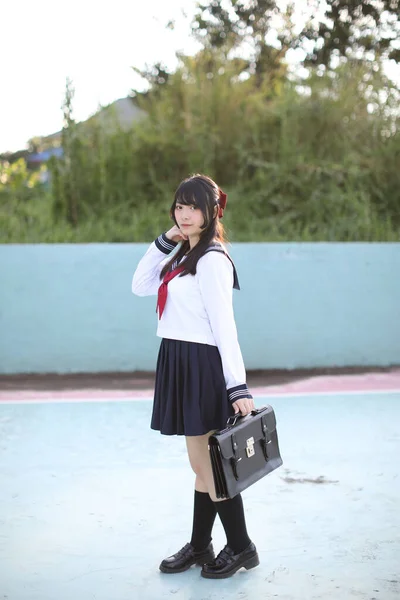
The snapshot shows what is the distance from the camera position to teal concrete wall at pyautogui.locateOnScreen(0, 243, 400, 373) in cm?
830

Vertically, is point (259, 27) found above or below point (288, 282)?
above

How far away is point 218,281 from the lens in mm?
3146

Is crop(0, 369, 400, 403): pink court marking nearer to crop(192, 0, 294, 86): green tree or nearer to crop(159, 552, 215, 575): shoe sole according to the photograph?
crop(159, 552, 215, 575): shoe sole

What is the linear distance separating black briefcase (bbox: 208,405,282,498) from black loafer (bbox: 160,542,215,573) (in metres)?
0.49

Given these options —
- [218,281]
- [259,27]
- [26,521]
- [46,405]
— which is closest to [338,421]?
[46,405]

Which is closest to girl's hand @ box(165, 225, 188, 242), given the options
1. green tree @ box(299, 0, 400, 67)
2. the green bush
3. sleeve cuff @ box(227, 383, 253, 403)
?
sleeve cuff @ box(227, 383, 253, 403)

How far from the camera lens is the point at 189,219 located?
Answer: 3.27 meters

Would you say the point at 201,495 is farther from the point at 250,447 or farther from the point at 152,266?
the point at 152,266

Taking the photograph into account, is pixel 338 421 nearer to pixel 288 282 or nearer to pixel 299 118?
pixel 288 282

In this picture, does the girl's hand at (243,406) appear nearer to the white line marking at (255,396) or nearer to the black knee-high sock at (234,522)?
the black knee-high sock at (234,522)

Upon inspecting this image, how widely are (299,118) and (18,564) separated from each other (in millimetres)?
8501

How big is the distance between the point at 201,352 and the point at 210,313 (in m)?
0.17

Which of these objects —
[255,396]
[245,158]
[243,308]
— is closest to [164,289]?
[255,396]

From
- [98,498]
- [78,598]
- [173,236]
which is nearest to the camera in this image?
[78,598]
